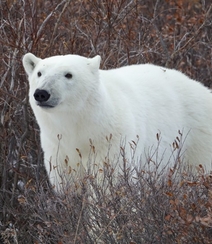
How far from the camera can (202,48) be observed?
24.0ft

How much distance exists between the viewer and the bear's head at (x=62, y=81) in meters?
4.01

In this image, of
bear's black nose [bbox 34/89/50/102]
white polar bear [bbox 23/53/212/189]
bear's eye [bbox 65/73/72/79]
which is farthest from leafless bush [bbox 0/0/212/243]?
bear's eye [bbox 65/73/72/79]

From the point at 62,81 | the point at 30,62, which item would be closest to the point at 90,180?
the point at 62,81

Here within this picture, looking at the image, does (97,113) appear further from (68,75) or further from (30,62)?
(30,62)

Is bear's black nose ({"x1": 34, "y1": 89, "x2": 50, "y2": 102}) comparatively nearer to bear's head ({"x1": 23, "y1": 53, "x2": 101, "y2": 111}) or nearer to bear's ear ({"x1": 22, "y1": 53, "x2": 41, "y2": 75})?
bear's head ({"x1": 23, "y1": 53, "x2": 101, "y2": 111})

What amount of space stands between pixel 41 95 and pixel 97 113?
1.39ft

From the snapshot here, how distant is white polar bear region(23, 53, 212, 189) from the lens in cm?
413

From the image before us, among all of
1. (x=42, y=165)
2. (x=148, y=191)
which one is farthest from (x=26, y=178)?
(x=148, y=191)

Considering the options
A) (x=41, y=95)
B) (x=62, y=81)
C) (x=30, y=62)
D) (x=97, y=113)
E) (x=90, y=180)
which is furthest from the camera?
(x=30, y=62)

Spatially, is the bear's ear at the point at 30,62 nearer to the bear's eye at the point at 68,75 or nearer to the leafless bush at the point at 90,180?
the bear's eye at the point at 68,75

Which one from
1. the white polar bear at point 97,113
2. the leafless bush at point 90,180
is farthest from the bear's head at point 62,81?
the leafless bush at point 90,180

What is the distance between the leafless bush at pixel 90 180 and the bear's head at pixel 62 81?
524mm

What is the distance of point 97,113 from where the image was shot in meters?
4.22

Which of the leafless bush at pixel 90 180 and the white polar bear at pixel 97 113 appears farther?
the white polar bear at pixel 97 113
